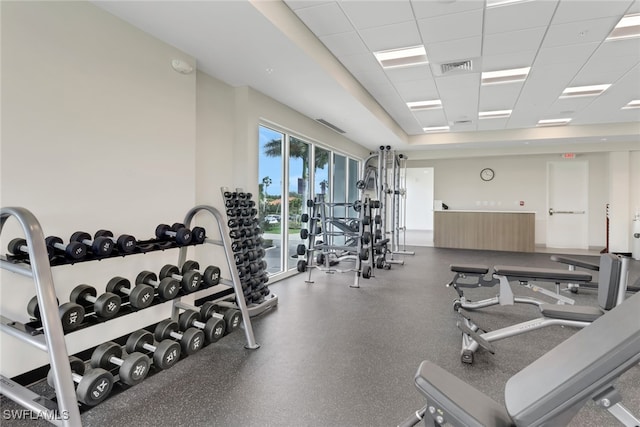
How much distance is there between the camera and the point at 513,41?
3619 mm

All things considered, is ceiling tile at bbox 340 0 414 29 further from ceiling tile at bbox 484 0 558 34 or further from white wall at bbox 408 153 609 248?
white wall at bbox 408 153 609 248

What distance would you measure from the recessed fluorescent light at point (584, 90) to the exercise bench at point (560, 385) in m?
5.39

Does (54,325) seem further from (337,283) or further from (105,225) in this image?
(337,283)

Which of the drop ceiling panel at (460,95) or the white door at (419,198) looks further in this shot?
the white door at (419,198)

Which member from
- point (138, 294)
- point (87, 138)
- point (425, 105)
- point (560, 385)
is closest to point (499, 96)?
point (425, 105)

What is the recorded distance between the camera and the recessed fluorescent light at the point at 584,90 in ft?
16.6

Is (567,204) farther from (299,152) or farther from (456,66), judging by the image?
(299,152)

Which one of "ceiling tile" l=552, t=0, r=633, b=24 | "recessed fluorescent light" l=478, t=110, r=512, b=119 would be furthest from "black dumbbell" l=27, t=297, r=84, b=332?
"recessed fluorescent light" l=478, t=110, r=512, b=119

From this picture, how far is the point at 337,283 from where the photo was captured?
527 cm

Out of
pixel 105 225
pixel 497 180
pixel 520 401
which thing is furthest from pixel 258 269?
pixel 497 180

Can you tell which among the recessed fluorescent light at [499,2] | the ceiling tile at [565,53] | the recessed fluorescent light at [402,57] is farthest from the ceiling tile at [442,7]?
the ceiling tile at [565,53]

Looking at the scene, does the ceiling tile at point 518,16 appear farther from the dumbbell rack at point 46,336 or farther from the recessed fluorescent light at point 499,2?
the dumbbell rack at point 46,336

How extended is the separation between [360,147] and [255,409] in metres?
7.72

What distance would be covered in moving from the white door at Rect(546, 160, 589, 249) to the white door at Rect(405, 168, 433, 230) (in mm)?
3036
